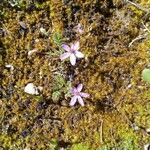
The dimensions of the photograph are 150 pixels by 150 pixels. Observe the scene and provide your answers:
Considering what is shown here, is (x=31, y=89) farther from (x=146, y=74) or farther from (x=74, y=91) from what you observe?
(x=146, y=74)

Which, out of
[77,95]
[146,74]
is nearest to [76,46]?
[77,95]

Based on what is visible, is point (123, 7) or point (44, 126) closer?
point (44, 126)

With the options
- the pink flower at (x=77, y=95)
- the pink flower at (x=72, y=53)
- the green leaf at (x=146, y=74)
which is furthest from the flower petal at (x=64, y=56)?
the green leaf at (x=146, y=74)

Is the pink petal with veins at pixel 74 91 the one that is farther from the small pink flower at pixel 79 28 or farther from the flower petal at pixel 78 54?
the small pink flower at pixel 79 28

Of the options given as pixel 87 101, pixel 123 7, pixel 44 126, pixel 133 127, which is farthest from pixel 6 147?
pixel 123 7

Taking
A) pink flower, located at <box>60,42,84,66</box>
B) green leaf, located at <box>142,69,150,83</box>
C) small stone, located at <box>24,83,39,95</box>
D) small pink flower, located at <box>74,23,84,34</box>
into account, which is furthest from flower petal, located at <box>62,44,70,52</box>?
green leaf, located at <box>142,69,150,83</box>

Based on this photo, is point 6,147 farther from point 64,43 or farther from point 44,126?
point 64,43

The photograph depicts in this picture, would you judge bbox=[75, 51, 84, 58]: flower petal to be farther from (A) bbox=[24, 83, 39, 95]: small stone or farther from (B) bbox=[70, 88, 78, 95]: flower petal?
(A) bbox=[24, 83, 39, 95]: small stone
